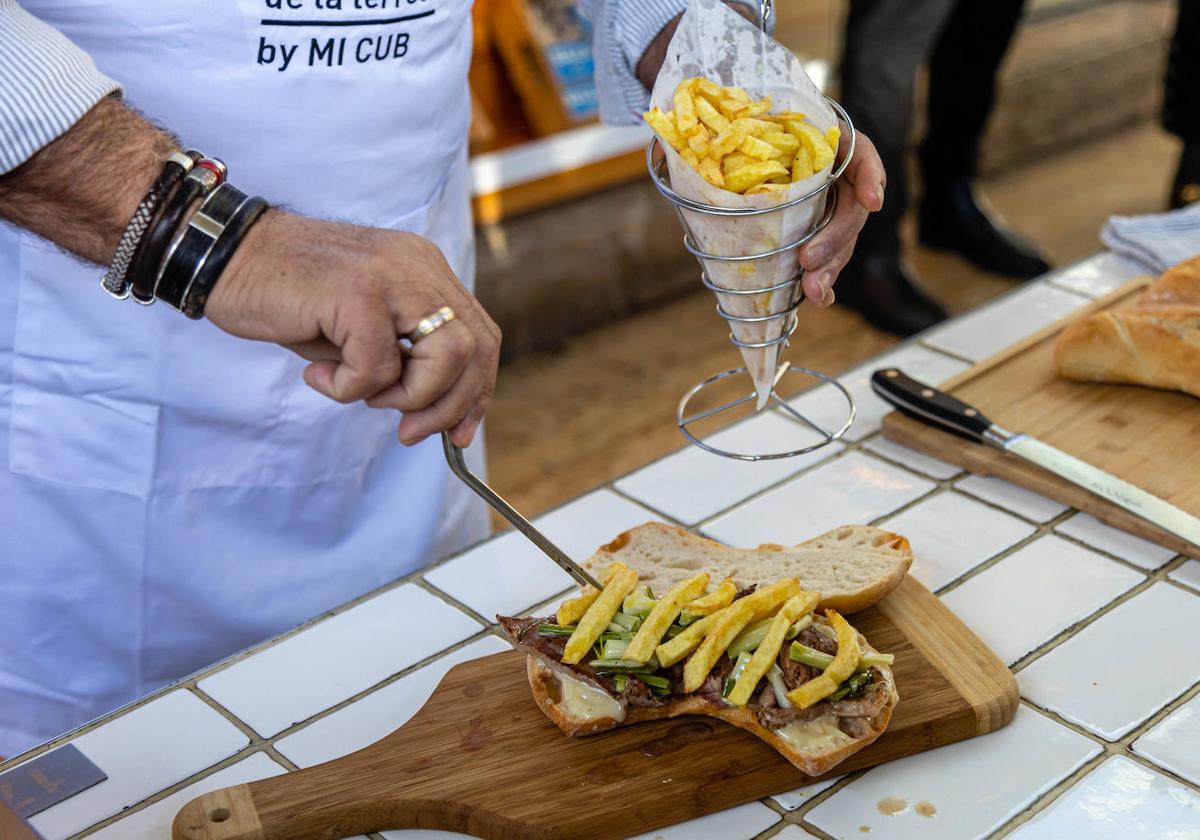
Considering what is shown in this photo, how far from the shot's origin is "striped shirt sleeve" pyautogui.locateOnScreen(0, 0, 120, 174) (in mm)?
867

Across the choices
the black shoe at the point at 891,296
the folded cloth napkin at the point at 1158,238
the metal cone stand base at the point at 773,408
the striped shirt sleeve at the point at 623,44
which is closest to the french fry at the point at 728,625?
the metal cone stand base at the point at 773,408

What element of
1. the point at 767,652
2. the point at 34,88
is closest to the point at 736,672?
the point at 767,652

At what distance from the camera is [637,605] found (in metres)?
0.98

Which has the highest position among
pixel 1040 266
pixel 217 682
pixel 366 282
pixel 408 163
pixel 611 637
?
pixel 366 282

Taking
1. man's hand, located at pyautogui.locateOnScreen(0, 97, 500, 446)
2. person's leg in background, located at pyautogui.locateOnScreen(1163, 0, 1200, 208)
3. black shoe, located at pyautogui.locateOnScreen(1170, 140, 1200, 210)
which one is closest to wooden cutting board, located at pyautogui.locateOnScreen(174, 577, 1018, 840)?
man's hand, located at pyautogui.locateOnScreen(0, 97, 500, 446)

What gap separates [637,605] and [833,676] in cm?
16

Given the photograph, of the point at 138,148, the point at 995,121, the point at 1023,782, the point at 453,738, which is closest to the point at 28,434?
the point at 138,148

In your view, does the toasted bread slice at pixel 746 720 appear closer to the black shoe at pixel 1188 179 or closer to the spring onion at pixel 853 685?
the spring onion at pixel 853 685

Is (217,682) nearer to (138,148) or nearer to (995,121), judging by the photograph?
(138,148)

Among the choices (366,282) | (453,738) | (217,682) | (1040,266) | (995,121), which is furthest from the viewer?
(995,121)

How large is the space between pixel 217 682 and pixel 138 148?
449 millimetres

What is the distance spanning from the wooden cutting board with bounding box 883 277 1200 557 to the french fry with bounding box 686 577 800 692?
1.25 ft

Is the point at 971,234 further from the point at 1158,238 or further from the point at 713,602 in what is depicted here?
the point at 713,602

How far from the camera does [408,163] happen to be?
136cm
